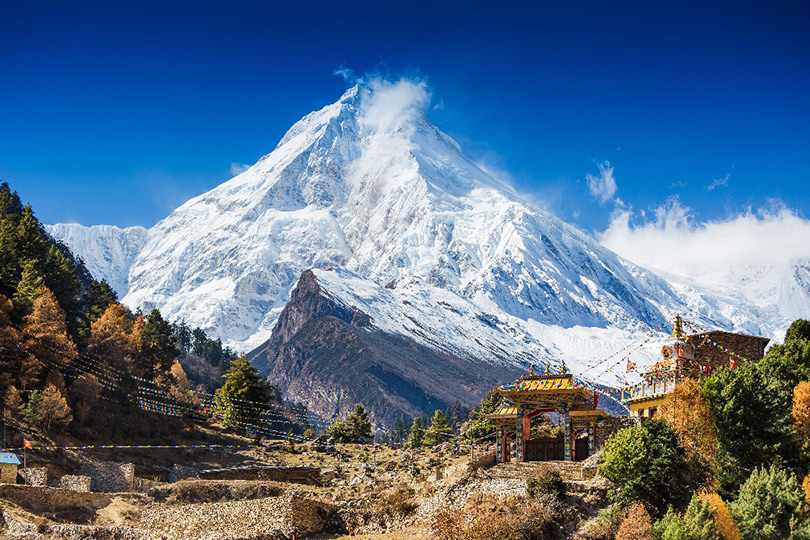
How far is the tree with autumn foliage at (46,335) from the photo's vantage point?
209 ft

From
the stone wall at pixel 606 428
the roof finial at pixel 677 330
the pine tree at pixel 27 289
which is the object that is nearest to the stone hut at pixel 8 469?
the pine tree at pixel 27 289

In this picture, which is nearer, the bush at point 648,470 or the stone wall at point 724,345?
the bush at point 648,470

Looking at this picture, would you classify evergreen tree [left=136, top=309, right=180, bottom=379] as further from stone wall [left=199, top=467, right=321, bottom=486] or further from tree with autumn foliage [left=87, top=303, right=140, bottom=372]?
stone wall [left=199, top=467, right=321, bottom=486]

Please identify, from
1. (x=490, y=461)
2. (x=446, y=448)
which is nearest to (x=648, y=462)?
(x=490, y=461)

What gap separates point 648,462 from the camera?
4034 centimetres

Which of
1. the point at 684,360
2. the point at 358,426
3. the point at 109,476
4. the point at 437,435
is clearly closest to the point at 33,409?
the point at 109,476

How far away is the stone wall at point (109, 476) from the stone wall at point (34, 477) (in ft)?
15.0

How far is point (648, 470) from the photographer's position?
40.3 metres

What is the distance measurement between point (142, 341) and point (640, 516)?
59.3 m

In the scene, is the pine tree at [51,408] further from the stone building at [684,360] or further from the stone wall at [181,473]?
the stone building at [684,360]

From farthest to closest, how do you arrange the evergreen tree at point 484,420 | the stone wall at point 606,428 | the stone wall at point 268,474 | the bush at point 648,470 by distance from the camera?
the evergreen tree at point 484,420, the stone wall at point 268,474, the stone wall at point 606,428, the bush at point 648,470

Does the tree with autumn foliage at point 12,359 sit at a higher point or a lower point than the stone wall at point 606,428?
higher

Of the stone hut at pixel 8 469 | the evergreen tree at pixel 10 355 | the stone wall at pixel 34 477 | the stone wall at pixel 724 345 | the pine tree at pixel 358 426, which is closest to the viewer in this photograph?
the stone hut at pixel 8 469

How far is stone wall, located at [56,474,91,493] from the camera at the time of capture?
50875 mm
